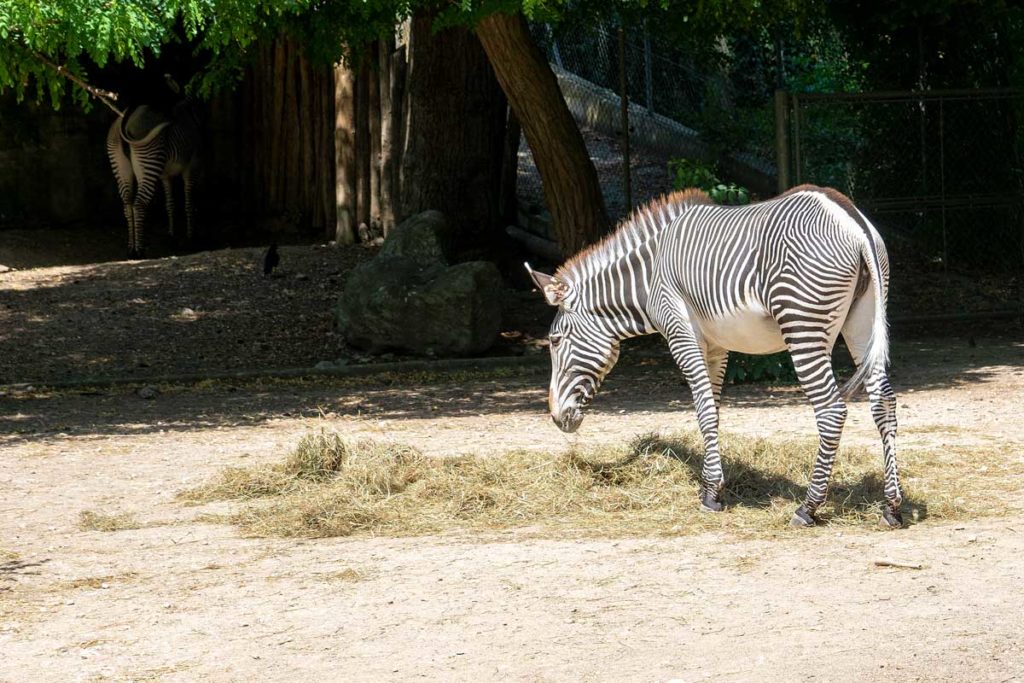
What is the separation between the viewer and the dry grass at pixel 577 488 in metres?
6.61

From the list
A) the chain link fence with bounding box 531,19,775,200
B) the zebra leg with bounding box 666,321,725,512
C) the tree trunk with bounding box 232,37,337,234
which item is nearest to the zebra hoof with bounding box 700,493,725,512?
the zebra leg with bounding box 666,321,725,512

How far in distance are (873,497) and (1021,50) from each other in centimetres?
761

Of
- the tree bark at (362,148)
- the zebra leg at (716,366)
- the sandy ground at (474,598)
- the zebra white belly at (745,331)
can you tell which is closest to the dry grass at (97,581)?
the sandy ground at (474,598)

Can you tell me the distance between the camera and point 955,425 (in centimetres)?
861

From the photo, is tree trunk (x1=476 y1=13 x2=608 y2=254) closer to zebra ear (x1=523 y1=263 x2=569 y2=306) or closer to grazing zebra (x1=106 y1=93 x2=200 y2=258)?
zebra ear (x1=523 y1=263 x2=569 y2=306)

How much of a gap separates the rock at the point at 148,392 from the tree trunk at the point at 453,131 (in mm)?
3674

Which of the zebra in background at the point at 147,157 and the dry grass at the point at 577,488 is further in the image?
the zebra in background at the point at 147,157

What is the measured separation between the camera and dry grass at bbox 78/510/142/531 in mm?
6734

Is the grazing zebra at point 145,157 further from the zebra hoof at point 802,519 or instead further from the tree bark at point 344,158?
the zebra hoof at point 802,519

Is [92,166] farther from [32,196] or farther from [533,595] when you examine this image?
[533,595]

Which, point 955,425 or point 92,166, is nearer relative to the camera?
point 955,425

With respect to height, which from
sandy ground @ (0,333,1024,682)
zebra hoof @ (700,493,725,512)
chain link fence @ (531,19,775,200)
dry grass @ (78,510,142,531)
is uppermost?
chain link fence @ (531,19,775,200)

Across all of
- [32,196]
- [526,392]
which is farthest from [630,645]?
[32,196]

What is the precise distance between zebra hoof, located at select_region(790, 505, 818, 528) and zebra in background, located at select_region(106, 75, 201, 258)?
38.3 feet
